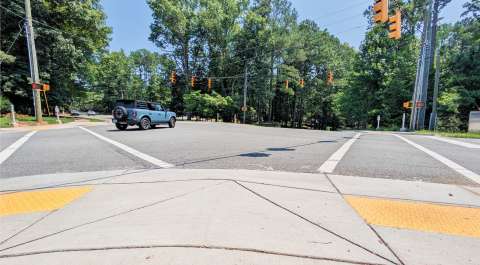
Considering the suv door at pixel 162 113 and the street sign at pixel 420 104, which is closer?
the suv door at pixel 162 113

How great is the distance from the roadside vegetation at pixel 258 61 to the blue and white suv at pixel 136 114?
14.4 metres

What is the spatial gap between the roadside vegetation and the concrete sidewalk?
2558cm

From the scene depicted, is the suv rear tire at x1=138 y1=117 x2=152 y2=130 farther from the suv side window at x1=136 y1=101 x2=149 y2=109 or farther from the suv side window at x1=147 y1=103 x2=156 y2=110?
the suv side window at x1=147 y1=103 x2=156 y2=110

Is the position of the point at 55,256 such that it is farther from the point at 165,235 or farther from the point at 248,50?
the point at 248,50

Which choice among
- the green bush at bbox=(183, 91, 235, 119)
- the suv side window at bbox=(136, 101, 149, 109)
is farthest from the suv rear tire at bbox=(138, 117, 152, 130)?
the green bush at bbox=(183, 91, 235, 119)

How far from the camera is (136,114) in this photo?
581 inches

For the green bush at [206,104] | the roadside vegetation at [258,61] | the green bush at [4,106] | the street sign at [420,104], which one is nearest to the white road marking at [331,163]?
the street sign at [420,104]

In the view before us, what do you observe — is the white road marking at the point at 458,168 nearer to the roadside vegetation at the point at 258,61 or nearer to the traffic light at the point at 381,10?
the traffic light at the point at 381,10

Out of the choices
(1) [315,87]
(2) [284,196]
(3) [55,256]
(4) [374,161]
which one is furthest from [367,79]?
(3) [55,256]

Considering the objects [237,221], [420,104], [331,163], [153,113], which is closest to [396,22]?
[331,163]

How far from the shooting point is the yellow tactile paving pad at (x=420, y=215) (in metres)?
2.77

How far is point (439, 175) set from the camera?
197 inches

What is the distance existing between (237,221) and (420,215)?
7.52 feet

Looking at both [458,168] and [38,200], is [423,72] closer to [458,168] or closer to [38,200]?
[458,168]
